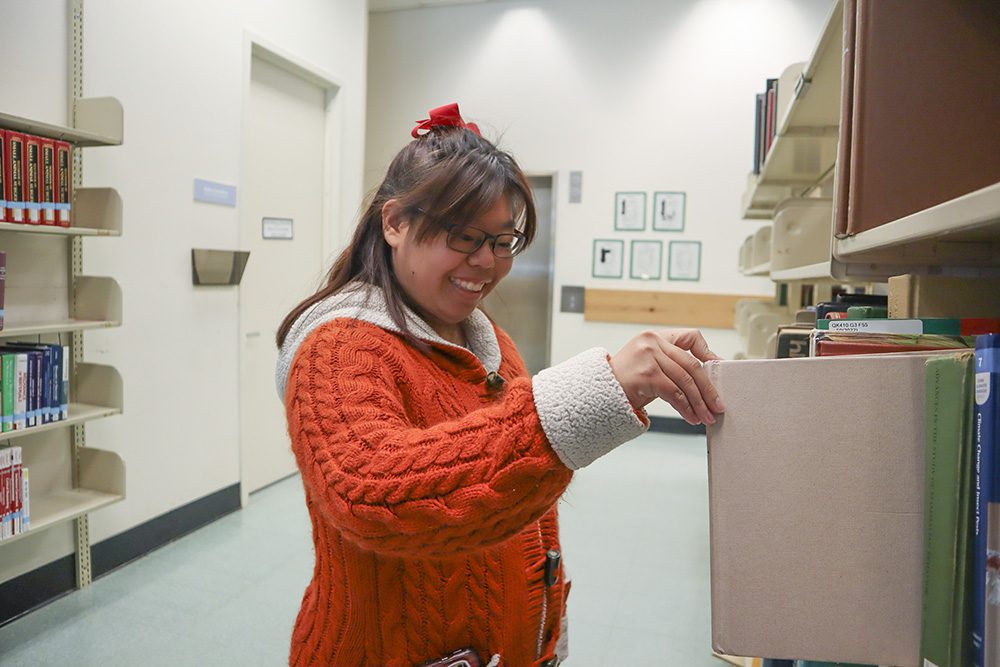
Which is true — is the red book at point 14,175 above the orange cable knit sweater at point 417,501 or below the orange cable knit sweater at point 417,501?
above

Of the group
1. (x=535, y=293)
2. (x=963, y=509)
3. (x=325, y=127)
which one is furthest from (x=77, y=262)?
(x=535, y=293)

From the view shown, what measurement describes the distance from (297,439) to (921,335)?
713 mm

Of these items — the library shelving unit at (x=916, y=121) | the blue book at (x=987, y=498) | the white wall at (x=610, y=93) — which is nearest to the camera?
the blue book at (x=987, y=498)

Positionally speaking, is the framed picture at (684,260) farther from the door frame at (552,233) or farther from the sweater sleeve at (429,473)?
the sweater sleeve at (429,473)

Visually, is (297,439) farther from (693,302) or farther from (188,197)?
(693,302)

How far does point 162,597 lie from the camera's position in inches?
101

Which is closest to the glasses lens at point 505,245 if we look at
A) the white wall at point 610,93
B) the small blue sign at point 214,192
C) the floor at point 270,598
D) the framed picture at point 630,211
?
the floor at point 270,598

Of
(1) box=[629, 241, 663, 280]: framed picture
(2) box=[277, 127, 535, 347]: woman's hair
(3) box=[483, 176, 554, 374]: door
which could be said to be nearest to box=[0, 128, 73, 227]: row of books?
(2) box=[277, 127, 535, 347]: woman's hair

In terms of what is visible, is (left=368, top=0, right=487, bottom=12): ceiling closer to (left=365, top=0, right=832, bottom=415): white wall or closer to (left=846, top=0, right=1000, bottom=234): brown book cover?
(left=365, top=0, right=832, bottom=415): white wall

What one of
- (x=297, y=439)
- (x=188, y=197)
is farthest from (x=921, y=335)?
(x=188, y=197)

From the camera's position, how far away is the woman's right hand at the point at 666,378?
664mm

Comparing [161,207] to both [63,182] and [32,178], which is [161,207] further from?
[32,178]

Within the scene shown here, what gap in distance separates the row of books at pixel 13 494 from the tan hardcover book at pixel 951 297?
2544mm

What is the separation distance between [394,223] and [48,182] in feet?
6.03
